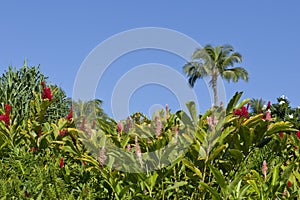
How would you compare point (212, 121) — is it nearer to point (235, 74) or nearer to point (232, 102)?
point (232, 102)

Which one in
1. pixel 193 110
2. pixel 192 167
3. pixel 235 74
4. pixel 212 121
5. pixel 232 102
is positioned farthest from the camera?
pixel 235 74

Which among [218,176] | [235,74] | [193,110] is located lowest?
[218,176]

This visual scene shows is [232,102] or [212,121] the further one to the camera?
[232,102]

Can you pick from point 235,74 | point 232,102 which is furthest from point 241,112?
point 235,74

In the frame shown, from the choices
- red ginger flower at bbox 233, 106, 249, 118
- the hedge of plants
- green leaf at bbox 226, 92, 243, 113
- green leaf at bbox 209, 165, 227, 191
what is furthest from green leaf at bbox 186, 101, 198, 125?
green leaf at bbox 209, 165, 227, 191

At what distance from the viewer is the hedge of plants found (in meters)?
3.29

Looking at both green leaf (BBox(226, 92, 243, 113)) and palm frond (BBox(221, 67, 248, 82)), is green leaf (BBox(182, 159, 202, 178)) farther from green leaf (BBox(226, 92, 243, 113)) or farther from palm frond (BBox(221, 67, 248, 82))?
palm frond (BBox(221, 67, 248, 82))

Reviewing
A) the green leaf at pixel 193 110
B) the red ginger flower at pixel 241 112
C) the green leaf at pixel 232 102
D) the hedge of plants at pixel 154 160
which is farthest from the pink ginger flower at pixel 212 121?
the red ginger flower at pixel 241 112

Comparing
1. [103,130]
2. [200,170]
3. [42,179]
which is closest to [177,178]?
[200,170]

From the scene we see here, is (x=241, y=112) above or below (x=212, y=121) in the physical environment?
above

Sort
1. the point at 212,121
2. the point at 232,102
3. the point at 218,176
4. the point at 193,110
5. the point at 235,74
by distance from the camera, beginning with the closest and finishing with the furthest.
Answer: the point at 218,176 → the point at 212,121 → the point at 193,110 → the point at 232,102 → the point at 235,74

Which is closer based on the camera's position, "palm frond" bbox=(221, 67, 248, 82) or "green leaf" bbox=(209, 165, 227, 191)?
"green leaf" bbox=(209, 165, 227, 191)

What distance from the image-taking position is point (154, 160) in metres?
3.39

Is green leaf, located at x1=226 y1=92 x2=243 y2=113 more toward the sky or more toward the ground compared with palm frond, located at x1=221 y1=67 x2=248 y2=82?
more toward the ground
